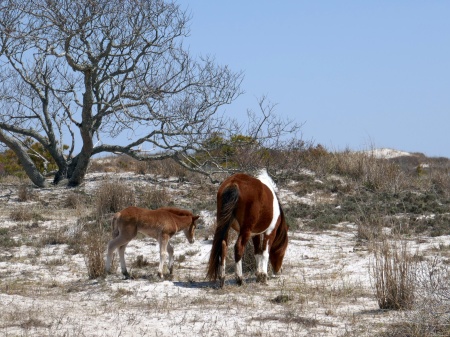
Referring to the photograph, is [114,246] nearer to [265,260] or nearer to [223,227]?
[223,227]

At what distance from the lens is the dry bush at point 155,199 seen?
17236mm

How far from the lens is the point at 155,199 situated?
1755 centimetres

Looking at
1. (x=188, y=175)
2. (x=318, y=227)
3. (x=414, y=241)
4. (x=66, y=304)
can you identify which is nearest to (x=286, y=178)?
(x=188, y=175)

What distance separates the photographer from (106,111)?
20.7 metres

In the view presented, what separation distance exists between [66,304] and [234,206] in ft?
8.26

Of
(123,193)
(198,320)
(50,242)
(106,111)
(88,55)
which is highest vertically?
(88,55)

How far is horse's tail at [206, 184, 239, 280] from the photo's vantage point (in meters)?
9.78

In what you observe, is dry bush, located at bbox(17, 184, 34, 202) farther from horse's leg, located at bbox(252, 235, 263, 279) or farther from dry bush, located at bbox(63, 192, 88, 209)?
horse's leg, located at bbox(252, 235, 263, 279)

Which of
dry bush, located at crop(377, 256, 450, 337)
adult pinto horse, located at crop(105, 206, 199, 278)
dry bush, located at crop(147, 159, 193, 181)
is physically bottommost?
dry bush, located at crop(377, 256, 450, 337)

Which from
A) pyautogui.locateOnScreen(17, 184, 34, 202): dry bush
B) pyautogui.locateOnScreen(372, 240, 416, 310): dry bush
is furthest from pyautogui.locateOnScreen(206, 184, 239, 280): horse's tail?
pyautogui.locateOnScreen(17, 184, 34, 202): dry bush

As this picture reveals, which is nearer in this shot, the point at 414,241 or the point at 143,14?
the point at 414,241

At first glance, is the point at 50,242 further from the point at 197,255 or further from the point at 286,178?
the point at 286,178

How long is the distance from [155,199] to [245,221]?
781cm

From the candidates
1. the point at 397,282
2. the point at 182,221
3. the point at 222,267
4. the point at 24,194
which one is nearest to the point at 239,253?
the point at 222,267
